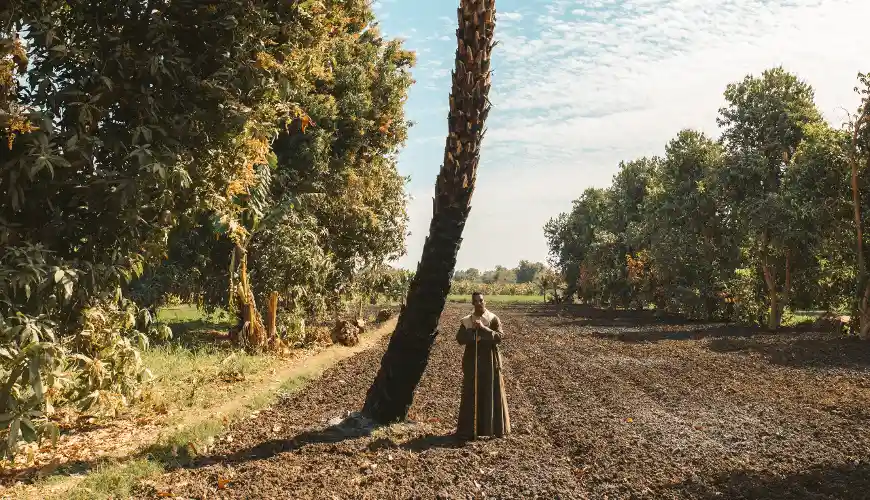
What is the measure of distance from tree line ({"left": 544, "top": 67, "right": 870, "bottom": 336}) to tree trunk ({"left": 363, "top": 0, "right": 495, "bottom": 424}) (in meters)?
20.8

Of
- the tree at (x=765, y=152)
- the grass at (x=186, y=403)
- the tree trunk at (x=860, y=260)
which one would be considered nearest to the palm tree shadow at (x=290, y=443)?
the grass at (x=186, y=403)

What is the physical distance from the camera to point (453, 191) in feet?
32.5

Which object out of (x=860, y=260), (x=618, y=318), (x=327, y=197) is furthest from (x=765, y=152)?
(x=327, y=197)

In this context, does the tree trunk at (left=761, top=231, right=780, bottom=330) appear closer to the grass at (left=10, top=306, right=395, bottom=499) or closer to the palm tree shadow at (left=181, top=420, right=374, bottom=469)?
the grass at (left=10, top=306, right=395, bottom=499)

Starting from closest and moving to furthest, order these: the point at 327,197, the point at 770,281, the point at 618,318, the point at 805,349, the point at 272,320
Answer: the point at 272,320 → the point at 805,349 → the point at 327,197 → the point at 770,281 → the point at 618,318

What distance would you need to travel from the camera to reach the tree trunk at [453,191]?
9766 millimetres

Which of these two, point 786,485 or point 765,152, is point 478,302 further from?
point 765,152

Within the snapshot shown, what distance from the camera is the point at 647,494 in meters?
7.36

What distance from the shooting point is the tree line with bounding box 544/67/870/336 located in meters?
26.1

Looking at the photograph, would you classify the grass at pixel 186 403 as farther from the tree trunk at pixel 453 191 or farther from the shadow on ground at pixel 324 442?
the tree trunk at pixel 453 191

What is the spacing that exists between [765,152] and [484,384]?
29818 mm

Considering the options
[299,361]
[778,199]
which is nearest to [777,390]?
[299,361]

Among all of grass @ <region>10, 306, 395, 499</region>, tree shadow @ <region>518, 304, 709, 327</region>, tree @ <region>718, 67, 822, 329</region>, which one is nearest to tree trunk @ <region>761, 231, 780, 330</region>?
tree @ <region>718, 67, 822, 329</region>

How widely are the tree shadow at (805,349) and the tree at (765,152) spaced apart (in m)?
5.19
